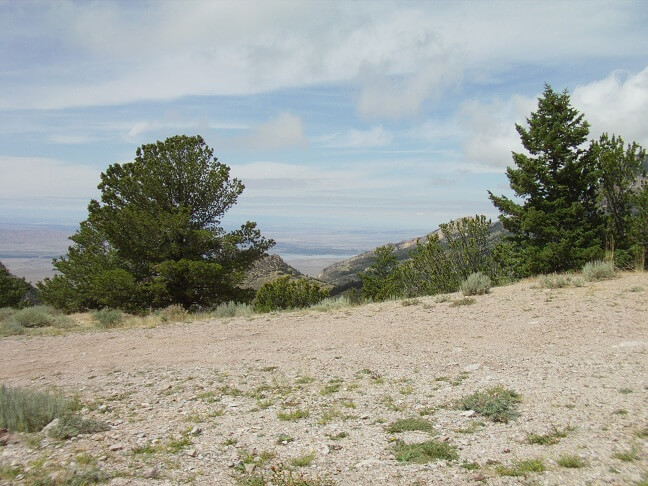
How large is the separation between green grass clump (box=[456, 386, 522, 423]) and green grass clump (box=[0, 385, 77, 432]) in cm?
455

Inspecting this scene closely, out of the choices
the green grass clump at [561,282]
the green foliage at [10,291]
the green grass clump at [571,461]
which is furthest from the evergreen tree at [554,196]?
the green foliage at [10,291]

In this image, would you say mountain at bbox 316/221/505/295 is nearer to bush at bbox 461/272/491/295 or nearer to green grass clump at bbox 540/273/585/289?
bush at bbox 461/272/491/295

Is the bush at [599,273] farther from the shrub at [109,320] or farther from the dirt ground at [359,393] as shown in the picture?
the shrub at [109,320]

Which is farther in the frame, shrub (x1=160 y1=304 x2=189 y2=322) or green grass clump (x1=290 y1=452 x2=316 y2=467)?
shrub (x1=160 y1=304 x2=189 y2=322)

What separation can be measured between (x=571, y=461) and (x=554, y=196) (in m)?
15.4

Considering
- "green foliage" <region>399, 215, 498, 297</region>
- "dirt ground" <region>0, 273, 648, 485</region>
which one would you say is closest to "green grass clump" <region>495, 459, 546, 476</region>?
"dirt ground" <region>0, 273, 648, 485</region>

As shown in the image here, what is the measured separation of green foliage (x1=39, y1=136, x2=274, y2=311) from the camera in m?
19.2

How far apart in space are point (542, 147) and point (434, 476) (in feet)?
53.6

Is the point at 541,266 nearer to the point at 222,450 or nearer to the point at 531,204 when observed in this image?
the point at 531,204

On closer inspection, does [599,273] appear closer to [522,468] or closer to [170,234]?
[522,468]

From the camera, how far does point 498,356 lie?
750 cm

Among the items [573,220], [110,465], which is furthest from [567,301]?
[110,465]

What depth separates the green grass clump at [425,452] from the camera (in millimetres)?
4109

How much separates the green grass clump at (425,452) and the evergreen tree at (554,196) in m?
13.8
